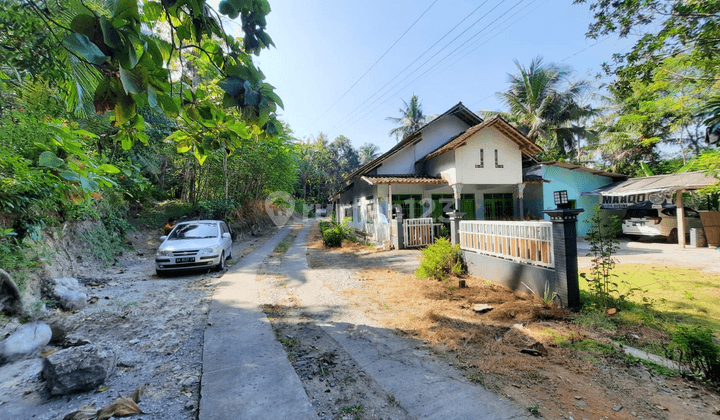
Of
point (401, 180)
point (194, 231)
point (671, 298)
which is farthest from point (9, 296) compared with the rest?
point (401, 180)

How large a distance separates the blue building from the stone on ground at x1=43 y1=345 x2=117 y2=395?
52.3 feet

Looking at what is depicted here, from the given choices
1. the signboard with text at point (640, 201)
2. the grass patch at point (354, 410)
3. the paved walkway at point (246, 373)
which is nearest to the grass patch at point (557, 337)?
the grass patch at point (354, 410)

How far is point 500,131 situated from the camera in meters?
12.7

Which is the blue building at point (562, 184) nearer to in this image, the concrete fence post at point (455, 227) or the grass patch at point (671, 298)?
the grass patch at point (671, 298)

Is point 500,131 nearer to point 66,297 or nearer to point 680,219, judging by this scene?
point 680,219

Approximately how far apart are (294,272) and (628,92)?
8914 millimetres

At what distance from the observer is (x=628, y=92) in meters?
5.68

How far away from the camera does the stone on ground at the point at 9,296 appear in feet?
12.0

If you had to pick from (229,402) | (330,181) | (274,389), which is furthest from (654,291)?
(330,181)

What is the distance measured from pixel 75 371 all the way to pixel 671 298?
8499 mm

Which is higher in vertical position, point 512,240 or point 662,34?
point 662,34

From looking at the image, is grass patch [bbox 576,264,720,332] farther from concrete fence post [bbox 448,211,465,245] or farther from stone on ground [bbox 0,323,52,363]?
stone on ground [bbox 0,323,52,363]

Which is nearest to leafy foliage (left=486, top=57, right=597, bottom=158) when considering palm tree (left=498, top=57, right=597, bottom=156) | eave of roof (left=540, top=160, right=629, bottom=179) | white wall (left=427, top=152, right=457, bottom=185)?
palm tree (left=498, top=57, right=597, bottom=156)

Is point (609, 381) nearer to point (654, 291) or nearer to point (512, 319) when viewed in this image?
point (512, 319)
